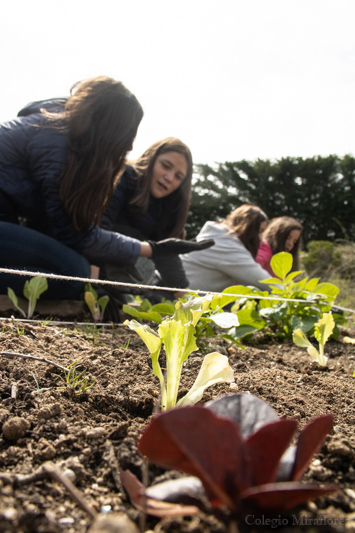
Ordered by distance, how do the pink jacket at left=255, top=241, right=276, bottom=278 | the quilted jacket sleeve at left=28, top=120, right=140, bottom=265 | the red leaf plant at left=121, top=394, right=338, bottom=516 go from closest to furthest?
the red leaf plant at left=121, top=394, right=338, bottom=516
the quilted jacket sleeve at left=28, top=120, right=140, bottom=265
the pink jacket at left=255, top=241, right=276, bottom=278

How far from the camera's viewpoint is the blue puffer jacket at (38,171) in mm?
1926

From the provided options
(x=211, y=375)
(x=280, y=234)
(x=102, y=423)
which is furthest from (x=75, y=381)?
(x=280, y=234)

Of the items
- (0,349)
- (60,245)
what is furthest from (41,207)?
(0,349)

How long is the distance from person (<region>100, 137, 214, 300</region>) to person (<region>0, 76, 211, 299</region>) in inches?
22.7

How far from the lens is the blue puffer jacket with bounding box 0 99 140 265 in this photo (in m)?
1.93

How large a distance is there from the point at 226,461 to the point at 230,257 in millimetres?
2981

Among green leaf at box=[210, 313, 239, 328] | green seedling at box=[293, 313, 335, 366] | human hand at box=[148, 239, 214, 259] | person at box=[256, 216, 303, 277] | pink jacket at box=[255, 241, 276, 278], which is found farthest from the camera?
person at box=[256, 216, 303, 277]

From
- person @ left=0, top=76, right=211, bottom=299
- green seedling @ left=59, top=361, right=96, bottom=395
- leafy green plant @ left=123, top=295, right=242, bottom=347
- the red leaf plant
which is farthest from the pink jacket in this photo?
the red leaf plant

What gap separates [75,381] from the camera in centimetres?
86

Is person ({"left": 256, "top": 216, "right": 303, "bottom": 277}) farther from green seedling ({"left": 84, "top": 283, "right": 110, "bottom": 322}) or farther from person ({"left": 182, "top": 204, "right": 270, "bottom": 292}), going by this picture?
green seedling ({"left": 84, "top": 283, "right": 110, "bottom": 322})

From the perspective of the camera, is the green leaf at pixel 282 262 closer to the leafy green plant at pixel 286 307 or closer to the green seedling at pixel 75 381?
the leafy green plant at pixel 286 307

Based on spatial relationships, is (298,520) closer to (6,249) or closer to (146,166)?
(6,249)

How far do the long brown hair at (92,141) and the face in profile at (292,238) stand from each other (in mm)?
2746

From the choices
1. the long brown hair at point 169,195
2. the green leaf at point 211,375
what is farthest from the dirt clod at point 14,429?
the long brown hair at point 169,195
